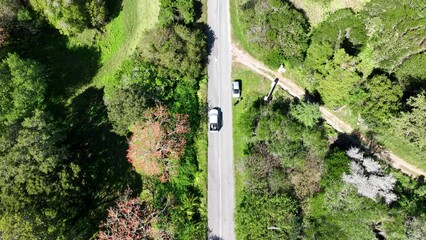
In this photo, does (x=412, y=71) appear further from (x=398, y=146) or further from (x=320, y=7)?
A: (x=320, y=7)

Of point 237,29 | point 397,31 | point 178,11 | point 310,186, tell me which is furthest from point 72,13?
point 397,31

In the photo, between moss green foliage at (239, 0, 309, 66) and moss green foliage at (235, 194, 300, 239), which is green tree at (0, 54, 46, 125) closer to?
moss green foliage at (239, 0, 309, 66)

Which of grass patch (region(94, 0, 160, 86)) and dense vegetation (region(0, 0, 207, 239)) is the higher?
grass patch (region(94, 0, 160, 86))

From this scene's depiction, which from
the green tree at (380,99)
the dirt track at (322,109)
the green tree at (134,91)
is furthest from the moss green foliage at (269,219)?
the green tree at (134,91)

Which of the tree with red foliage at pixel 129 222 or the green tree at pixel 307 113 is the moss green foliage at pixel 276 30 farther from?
the tree with red foliage at pixel 129 222

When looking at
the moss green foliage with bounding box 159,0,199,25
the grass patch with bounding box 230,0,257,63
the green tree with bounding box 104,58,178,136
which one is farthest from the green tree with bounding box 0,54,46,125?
the grass patch with bounding box 230,0,257,63

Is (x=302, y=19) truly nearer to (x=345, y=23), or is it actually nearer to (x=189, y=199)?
(x=345, y=23)
